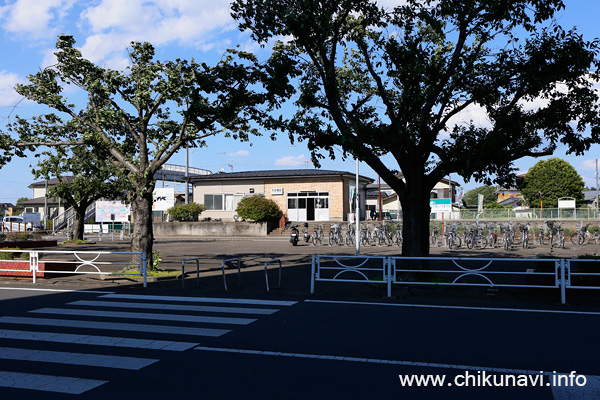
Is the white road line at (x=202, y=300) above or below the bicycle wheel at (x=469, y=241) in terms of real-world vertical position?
below

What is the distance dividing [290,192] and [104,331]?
35.0 m

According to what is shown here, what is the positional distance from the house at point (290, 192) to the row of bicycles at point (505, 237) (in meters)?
13.9

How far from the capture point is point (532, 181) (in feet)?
206

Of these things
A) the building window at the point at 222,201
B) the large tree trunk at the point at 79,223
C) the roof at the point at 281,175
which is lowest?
the large tree trunk at the point at 79,223

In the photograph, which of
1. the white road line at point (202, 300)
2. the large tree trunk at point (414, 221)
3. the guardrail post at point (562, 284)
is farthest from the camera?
the large tree trunk at point (414, 221)

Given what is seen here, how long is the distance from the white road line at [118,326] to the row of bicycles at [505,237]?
19429mm

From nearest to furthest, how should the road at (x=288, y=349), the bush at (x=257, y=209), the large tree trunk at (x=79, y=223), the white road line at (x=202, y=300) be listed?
the road at (x=288, y=349) → the white road line at (x=202, y=300) → the large tree trunk at (x=79, y=223) → the bush at (x=257, y=209)

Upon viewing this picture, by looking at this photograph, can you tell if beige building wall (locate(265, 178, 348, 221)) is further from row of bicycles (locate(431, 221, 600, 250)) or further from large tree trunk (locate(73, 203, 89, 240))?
large tree trunk (locate(73, 203, 89, 240))

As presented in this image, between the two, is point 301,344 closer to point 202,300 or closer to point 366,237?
point 202,300

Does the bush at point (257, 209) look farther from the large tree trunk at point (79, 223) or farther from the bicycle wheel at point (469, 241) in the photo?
the bicycle wheel at point (469, 241)

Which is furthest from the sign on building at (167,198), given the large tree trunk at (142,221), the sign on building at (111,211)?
the large tree trunk at (142,221)

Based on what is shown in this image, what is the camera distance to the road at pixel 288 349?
5.03 m

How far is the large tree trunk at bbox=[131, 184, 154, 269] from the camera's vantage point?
1491 centimetres

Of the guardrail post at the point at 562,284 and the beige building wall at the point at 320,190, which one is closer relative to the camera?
the guardrail post at the point at 562,284
